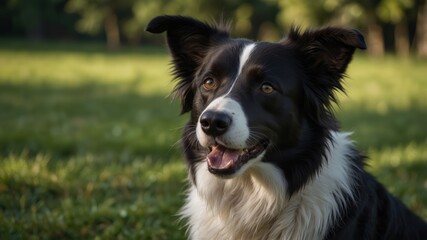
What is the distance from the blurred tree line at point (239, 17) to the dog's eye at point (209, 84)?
62.2 ft

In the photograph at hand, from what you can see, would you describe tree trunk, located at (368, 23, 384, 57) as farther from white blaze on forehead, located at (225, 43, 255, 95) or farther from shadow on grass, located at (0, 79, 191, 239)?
white blaze on forehead, located at (225, 43, 255, 95)

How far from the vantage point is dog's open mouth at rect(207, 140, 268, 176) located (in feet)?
9.54

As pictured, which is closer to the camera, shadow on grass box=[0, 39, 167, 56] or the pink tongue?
the pink tongue

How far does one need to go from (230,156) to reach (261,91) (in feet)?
1.58

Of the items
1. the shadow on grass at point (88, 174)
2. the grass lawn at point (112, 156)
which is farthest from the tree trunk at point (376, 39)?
the shadow on grass at point (88, 174)

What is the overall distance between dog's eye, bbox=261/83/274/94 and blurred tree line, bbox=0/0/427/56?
19004 mm

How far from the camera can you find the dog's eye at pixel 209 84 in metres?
3.19

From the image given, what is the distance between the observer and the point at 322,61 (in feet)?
10.5

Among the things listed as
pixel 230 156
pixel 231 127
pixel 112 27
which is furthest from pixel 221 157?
pixel 112 27

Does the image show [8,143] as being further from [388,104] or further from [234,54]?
[388,104]

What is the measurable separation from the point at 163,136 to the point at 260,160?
14.5 ft

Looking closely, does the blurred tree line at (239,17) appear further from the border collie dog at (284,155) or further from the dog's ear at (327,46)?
the border collie dog at (284,155)

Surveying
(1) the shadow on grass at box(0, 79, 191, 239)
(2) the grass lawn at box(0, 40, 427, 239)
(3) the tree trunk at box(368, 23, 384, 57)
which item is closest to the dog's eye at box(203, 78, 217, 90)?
(2) the grass lawn at box(0, 40, 427, 239)

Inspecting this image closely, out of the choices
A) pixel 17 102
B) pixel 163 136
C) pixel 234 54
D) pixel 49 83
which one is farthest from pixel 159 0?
pixel 234 54
